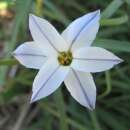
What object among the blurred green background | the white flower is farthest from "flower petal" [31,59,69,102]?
the blurred green background

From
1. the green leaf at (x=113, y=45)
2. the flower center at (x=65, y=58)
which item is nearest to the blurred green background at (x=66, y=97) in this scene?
the green leaf at (x=113, y=45)

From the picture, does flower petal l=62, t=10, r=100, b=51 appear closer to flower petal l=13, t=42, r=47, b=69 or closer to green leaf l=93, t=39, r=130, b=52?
flower petal l=13, t=42, r=47, b=69

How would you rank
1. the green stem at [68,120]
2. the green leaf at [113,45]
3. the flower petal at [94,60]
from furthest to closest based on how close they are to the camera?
the green stem at [68,120] < the green leaf at [113,45] < the flower petal at [94,60]

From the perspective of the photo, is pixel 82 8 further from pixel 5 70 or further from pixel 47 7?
pixel 5 70

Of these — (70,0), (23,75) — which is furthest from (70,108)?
(70,0)

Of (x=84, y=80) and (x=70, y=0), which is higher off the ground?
(x=84, y=80)

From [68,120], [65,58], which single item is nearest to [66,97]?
[68,120]

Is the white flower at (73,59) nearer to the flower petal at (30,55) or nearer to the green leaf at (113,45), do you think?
the flower petal at (30,55)

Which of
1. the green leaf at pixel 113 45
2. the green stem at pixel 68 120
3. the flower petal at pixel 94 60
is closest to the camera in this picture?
the flower petal at pixel 94 60
